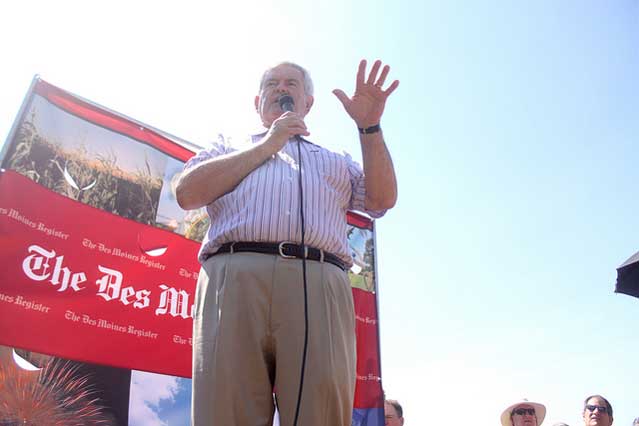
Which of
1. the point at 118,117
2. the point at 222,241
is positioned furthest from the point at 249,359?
the point at 118,117

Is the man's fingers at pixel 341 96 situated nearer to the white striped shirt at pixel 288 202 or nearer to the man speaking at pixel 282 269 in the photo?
the man speaking at pixel 282 269

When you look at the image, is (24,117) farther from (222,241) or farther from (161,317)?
(222,241)

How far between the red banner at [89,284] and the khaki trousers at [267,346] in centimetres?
176

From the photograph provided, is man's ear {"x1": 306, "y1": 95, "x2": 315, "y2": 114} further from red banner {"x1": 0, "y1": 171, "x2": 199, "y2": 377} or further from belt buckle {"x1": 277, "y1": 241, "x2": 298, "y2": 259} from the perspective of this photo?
red banner {"x1": 0, "y1": 171, "x2": 199, "y2": 377}

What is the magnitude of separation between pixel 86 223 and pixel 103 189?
0.91 feet

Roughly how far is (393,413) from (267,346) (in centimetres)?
458

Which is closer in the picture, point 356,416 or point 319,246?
point 319,246

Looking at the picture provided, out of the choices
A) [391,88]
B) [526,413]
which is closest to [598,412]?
[526,413]

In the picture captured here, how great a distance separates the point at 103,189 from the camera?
3371 mm

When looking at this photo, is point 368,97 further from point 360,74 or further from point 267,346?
point 267,346

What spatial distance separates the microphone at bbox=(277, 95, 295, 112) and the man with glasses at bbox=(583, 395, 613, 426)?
16.4ft

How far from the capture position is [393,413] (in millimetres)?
5566

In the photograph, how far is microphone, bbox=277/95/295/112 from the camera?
6.10ft

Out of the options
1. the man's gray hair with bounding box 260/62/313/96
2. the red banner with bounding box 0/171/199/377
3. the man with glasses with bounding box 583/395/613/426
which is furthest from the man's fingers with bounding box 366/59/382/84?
the man with glasses with bounding box 583/395/613/426
